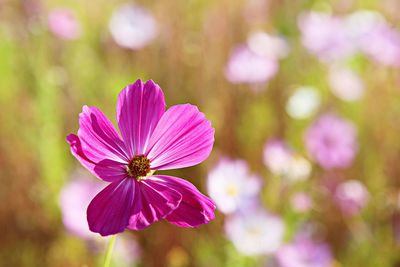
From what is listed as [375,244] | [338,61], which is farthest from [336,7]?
[375,244]

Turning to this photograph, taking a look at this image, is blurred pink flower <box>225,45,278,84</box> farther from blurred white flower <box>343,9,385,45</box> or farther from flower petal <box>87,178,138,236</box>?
flower petal <box>87,178,138,236</box>

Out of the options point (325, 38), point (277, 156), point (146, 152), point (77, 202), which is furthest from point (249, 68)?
point (146, 152)

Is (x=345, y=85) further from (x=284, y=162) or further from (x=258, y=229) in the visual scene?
(x=258, y=229)

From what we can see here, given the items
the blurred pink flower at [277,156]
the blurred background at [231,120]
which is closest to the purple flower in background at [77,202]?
the blurred background at [231,120]

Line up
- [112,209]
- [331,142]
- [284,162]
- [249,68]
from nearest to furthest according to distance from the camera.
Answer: [112,209] → [284,162] → [331,142] → [249,68]

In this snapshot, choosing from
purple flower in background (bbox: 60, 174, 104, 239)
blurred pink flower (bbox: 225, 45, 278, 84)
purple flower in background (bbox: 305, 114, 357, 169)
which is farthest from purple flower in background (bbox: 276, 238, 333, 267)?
blurred pink flower (bbox: 225, 45, 278, 84)

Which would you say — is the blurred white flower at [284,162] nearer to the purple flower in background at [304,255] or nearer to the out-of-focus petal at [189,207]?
the purple flower in background at [304,255]
